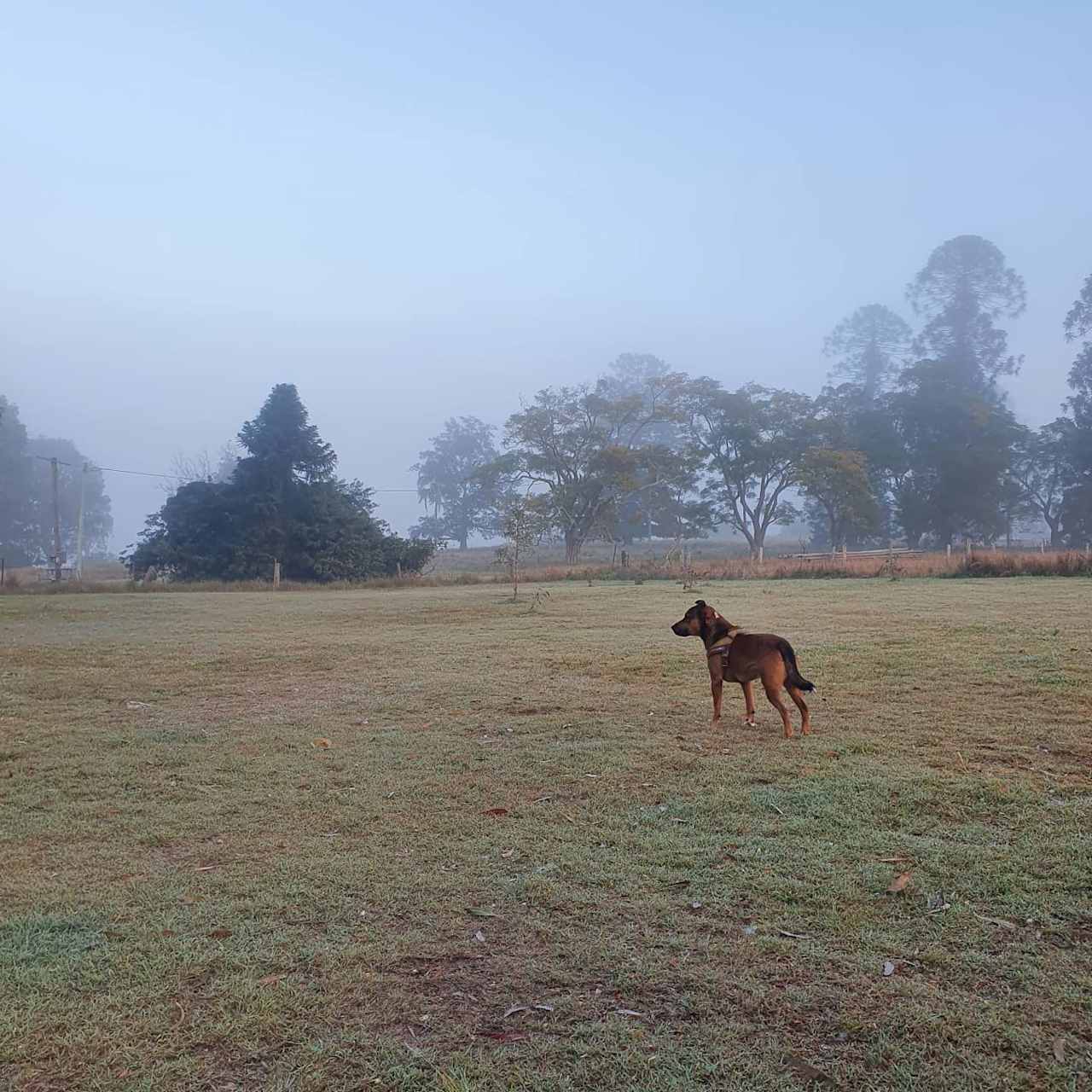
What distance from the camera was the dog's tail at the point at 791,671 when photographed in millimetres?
4980

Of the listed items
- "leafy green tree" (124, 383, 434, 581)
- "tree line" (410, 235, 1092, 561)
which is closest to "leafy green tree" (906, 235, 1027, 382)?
"tree line" (410, 235, 1092, 561)

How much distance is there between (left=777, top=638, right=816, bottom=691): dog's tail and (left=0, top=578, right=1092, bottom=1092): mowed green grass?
0.32 metres

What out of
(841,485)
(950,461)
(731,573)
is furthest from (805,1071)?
(950,461)

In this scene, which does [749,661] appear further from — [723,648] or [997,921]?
[997,921]

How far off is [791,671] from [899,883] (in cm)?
222

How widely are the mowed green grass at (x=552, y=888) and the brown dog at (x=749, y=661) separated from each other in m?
0.26

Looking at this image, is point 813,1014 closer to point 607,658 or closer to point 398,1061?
point 398,1061

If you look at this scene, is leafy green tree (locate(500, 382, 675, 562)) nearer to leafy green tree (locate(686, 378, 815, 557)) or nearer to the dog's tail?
leafy green tree (locate(686, 378, 815, 557))

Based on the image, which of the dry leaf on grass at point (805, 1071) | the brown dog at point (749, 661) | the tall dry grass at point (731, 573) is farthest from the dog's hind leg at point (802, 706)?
the tall dry grass at point (731, 573)

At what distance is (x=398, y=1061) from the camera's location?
1.99 meters

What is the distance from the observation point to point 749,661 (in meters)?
5.16

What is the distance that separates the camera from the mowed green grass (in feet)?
6.63

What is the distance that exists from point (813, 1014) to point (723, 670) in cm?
328

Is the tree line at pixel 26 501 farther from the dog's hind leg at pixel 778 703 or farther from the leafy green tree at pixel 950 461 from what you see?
the dog's hind leg at pixel 778 703
